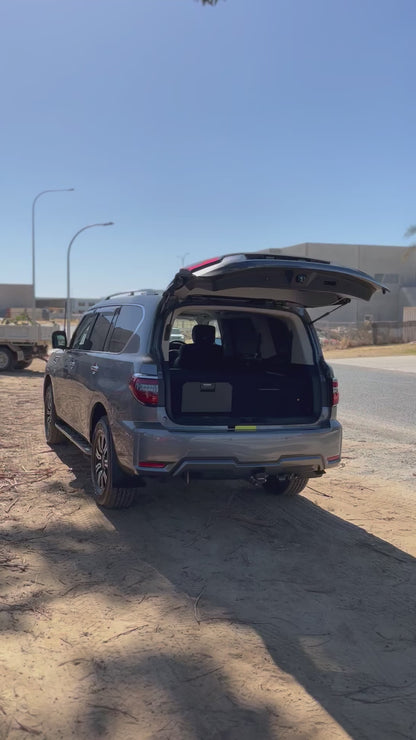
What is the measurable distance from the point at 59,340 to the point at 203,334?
2324 millimetres

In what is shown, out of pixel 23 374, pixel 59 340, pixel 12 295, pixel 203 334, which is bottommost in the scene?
pixel 23 374

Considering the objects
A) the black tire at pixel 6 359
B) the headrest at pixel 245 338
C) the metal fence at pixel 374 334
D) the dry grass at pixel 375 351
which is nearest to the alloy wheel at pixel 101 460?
the headrest at pixel 245 338

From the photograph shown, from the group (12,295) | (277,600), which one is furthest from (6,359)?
(12,295)

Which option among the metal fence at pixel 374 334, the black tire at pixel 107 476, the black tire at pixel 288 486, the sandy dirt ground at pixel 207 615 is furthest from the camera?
the metal fence at pixel 374 334

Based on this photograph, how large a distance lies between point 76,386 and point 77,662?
12.0 feet

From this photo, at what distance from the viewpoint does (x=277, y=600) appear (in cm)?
369

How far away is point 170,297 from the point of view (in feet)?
15.8

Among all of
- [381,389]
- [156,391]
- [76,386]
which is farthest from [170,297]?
[381,389]

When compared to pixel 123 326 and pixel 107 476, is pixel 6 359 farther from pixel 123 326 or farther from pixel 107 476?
pixel 107 476

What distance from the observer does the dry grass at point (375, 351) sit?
3166cm

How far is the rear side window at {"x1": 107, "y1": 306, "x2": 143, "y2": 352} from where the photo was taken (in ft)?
16.9

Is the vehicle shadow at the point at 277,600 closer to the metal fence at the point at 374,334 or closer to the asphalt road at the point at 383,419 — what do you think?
the asphalt road at the point at 383,419

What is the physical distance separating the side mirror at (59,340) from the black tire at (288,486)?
3.09 meters

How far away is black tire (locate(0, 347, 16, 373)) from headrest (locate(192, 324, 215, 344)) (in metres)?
14.0
